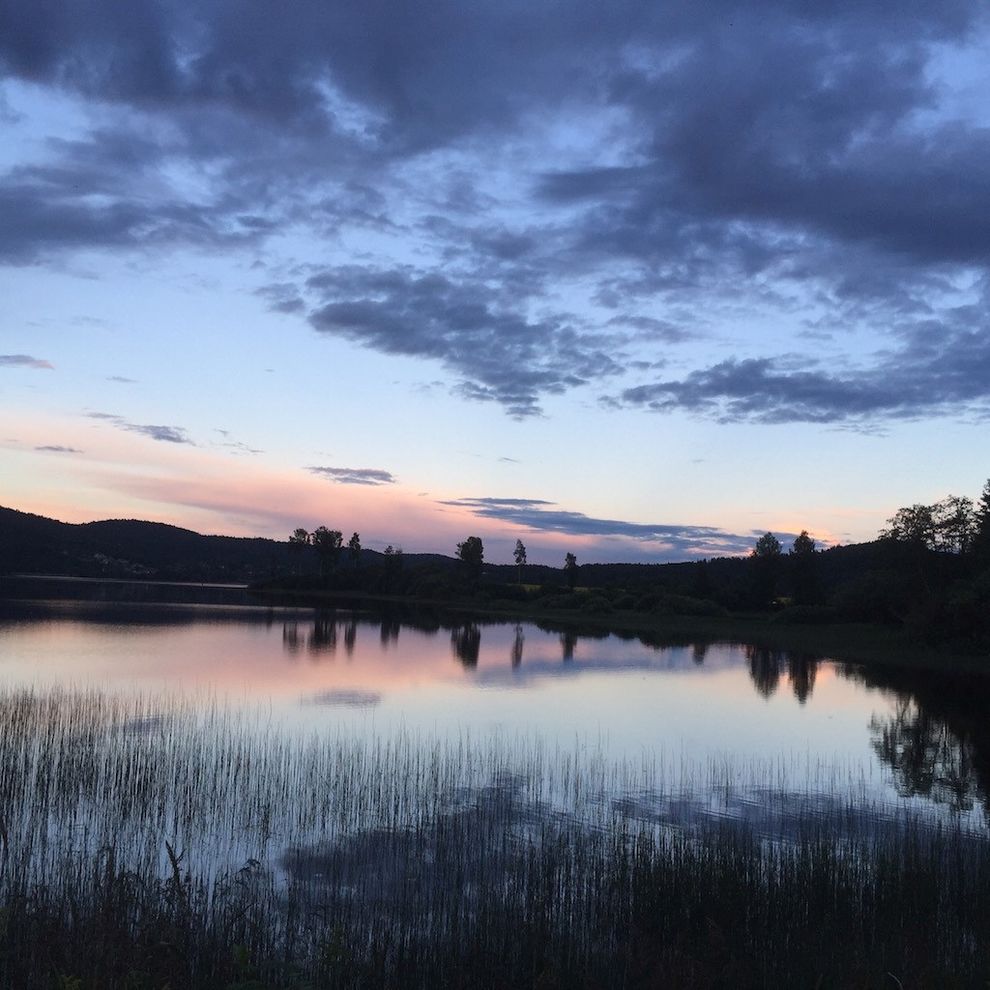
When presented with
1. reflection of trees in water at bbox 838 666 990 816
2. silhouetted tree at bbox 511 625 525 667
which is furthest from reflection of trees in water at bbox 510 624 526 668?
reflection of trees in water at bbox 838 666 990 816

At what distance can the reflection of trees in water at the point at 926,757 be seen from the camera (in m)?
20.3

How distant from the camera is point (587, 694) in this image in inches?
1468

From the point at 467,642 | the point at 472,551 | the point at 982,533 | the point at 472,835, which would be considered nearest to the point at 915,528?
the point at 982,533

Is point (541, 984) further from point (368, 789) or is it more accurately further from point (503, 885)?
point (368, 789)

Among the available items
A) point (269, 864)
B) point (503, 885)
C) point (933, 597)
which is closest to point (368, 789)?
point (269, 864)

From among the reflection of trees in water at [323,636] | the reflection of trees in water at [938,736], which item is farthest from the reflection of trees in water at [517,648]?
the reflection of trees in water at [938,736]

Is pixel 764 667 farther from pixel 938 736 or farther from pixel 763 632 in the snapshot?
pixel 763 632

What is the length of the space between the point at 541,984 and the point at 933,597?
57.1 metres

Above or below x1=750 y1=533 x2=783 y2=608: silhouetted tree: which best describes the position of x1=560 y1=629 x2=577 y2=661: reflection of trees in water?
below

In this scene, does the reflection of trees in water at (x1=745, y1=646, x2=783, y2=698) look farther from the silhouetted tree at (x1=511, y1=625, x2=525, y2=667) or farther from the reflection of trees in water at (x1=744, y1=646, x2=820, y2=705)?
the silhouetted tree at (x1=511, y1=625, x2=525, y2=667)

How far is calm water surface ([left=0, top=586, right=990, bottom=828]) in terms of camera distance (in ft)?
79.2

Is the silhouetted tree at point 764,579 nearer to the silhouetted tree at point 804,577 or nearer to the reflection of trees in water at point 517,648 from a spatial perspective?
the silhouetted tree at point 804,577

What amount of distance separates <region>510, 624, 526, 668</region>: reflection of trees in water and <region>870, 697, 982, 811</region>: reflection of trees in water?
21.1m

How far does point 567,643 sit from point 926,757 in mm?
42161
